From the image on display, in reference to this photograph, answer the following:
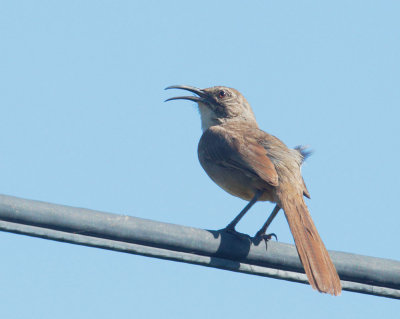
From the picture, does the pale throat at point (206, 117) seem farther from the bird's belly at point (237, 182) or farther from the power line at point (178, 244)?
the power line at point (178, 244)

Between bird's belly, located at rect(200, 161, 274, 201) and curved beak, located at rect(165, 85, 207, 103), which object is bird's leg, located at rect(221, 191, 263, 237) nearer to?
bird's belly, located at rect(200, 161, 274, 201)

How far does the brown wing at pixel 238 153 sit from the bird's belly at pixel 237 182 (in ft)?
0.21

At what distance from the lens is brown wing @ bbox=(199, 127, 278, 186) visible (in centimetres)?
718

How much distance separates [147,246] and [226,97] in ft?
19.5

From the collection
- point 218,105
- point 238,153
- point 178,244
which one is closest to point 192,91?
Answer: point 218,105

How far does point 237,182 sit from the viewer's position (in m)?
7.52

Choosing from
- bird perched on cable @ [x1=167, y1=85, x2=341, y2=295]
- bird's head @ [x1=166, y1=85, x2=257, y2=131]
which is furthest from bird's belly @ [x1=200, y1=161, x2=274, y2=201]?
bird's head @ [x1=166, y1=85, x2=257, y2=131]

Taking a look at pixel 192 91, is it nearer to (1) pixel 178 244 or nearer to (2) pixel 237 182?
(2) pixel 237 182

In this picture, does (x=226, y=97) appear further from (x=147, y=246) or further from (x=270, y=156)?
(x=147, y=246)

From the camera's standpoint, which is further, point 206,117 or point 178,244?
point 206,117

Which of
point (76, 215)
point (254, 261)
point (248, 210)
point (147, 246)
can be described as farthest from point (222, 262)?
point (248, 210)

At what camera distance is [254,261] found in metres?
4.61

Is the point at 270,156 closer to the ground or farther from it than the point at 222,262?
farther from it

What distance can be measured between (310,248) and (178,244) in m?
Answer: 1.83
